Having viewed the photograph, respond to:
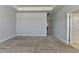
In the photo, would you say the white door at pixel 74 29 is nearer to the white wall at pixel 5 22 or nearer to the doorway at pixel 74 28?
the doorway at pixel 74 28

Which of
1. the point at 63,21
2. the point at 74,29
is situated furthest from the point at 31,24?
the point at 74,29

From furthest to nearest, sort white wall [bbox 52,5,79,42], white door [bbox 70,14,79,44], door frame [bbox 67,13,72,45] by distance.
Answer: white door [bbox 70,14,79,44]
door frame [bbox 67,13,72,45]
white wall [bbox 52,5,79,42]

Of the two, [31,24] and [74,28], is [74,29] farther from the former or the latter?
[31,24]

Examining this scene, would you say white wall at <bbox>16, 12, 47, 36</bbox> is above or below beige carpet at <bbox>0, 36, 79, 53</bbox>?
above

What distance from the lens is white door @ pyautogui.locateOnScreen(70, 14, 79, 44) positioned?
8.32 metres

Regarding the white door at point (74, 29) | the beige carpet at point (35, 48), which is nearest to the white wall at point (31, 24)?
the white door at point (74, 29)

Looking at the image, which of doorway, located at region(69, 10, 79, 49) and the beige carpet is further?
doorway, located at region(69, 10, 79, 49)

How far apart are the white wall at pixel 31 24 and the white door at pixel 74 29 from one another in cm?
554

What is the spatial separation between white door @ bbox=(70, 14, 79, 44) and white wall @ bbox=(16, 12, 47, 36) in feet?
18.2

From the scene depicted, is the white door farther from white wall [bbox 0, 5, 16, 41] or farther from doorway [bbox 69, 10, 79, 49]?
white wall [bbox 0, 5, 16, 41]

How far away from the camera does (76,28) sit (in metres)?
8.58

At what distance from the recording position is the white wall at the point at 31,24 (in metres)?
13.9

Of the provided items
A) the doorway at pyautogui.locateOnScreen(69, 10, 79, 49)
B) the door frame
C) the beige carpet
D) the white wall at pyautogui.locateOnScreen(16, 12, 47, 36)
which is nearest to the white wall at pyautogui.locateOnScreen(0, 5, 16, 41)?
the beige carpet
